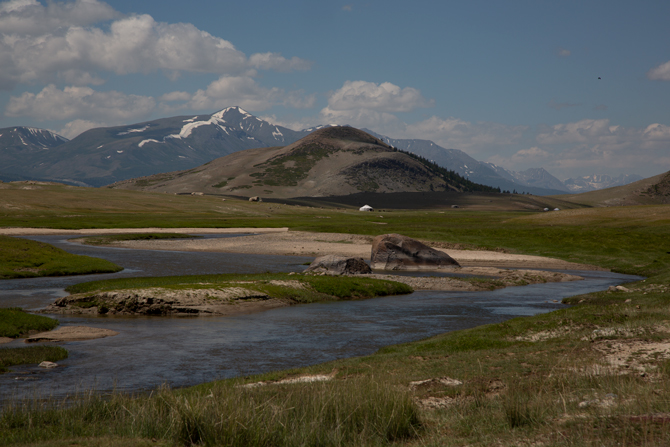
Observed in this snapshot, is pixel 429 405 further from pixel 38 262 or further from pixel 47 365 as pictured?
pixel 38 262

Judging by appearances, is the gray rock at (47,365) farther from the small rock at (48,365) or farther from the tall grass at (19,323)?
the tall grass at (19,323)

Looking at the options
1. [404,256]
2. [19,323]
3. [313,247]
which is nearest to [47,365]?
[19,323]

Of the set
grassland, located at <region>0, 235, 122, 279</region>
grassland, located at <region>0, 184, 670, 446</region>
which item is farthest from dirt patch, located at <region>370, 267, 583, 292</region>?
grassland, located at <region>0, 235, 122, 279</region>

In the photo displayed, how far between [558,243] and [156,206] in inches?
5607

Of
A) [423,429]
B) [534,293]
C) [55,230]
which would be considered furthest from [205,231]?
[423,429]

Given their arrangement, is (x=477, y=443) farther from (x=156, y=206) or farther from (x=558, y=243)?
(x=156, y=206)

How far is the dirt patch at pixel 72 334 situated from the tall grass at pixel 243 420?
1123 centimetres

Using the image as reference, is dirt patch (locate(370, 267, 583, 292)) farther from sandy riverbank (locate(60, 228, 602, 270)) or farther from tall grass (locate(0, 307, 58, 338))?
tall grass (locate(0, 307, 58, 338))

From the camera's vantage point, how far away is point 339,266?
140ft

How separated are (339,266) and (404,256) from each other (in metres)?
11.0

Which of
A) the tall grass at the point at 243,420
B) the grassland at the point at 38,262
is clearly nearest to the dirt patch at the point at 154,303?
the grassland at the point at 38,262

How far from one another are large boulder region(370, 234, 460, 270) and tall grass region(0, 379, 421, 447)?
40.4 metres

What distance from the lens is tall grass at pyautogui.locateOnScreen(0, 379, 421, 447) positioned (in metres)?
8.97

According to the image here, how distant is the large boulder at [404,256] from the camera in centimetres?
5103
